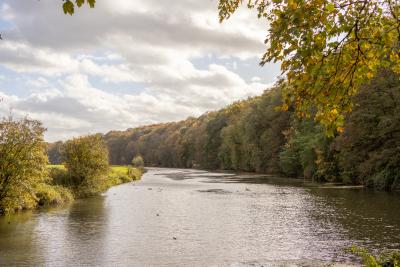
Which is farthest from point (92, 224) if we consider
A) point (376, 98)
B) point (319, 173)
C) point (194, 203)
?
point (319, 173)

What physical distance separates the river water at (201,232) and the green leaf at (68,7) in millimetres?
12649

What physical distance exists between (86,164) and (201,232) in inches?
992

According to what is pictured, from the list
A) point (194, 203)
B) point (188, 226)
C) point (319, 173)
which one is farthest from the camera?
point (319, 173)

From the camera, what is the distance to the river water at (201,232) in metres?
17.8

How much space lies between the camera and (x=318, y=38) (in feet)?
24.2

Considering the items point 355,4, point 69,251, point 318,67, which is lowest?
point 69,251

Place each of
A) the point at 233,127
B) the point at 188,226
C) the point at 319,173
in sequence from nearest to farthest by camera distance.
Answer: the point at 188,226 < the point at 319,173 < the point at 233,127

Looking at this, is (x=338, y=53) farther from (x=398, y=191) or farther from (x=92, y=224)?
(x=398, y=191)

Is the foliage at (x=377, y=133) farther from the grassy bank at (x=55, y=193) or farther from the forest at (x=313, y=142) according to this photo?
the grassy bank at (x=55, y=193)

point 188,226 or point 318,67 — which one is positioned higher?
point 318,67

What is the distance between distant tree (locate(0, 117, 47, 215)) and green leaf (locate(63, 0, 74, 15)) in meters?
25.9

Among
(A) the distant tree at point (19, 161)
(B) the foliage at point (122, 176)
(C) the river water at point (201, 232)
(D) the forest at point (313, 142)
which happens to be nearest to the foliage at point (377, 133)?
(D) the forest at point (313, 142)

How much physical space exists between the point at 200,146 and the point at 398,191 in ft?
336

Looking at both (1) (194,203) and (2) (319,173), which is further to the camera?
(2) (319,173)
